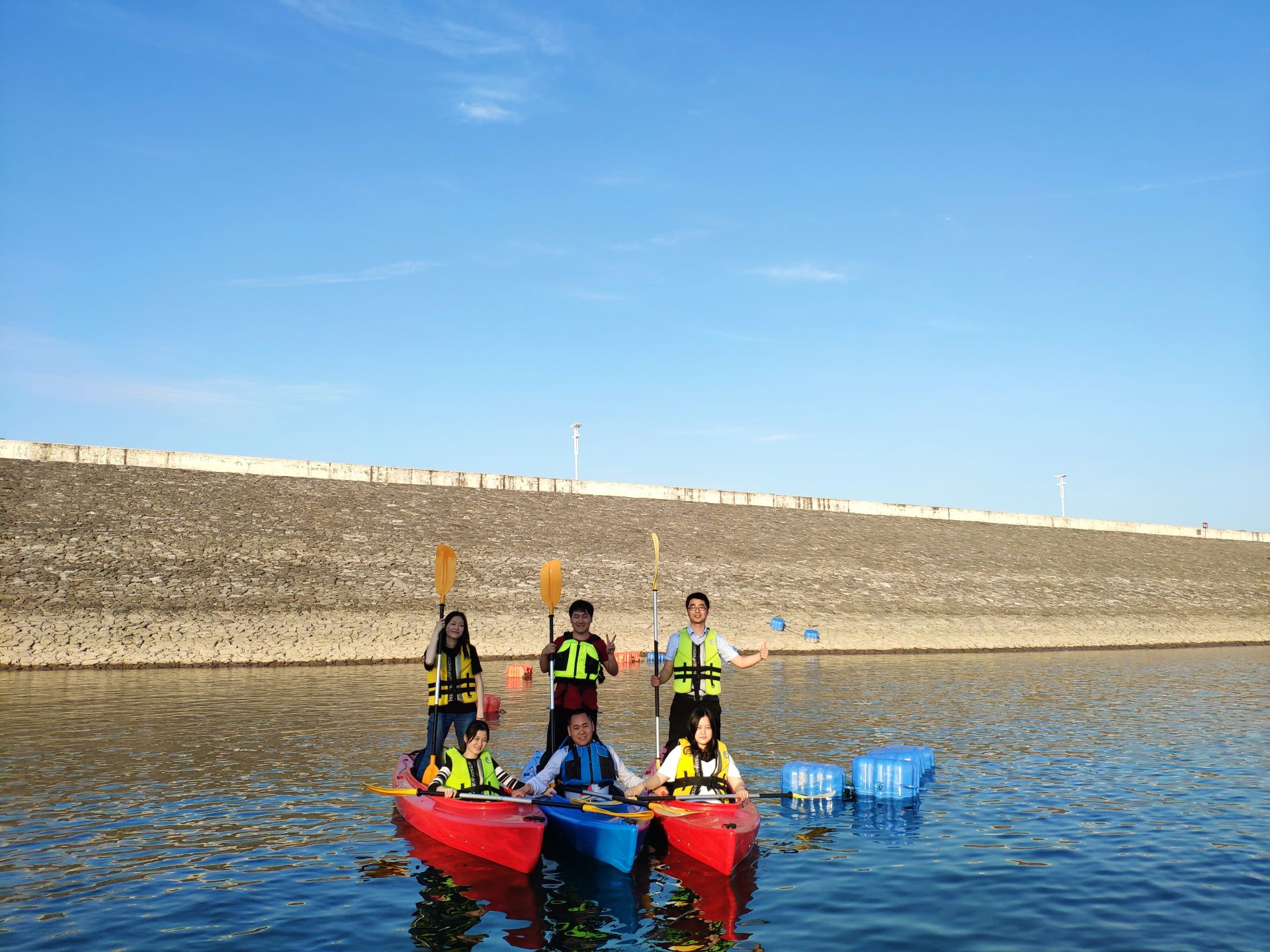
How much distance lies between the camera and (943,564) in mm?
50000

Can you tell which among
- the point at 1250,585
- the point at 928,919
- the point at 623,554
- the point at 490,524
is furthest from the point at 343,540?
the point at 1250,585

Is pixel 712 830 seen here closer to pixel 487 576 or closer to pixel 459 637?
pixel 459 637

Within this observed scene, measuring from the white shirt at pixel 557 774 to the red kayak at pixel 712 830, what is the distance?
A: 0.65 m

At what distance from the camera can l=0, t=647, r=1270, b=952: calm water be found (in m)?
8.02

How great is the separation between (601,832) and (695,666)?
2.35 metres

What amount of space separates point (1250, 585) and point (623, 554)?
38477 mm

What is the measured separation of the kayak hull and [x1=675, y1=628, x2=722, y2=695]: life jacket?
1722 millimetres

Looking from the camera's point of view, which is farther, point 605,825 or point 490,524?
point 490,524

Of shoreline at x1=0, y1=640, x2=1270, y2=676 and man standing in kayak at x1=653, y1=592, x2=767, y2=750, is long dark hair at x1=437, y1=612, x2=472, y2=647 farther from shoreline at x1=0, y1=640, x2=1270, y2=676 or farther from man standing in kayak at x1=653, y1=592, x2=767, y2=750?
shoreline at x1=0, y1=640, x2=1270, y2=676

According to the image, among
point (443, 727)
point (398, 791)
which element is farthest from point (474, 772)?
point (443, 727)

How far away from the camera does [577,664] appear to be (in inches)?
455

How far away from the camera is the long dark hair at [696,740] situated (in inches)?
404

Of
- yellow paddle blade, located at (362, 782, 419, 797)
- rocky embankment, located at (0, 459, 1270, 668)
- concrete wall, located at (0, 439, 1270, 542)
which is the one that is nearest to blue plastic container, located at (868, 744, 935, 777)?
yellow paddle blade, located at (362, 782, 419, 797)

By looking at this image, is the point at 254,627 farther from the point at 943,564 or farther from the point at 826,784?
the point at 943,564
